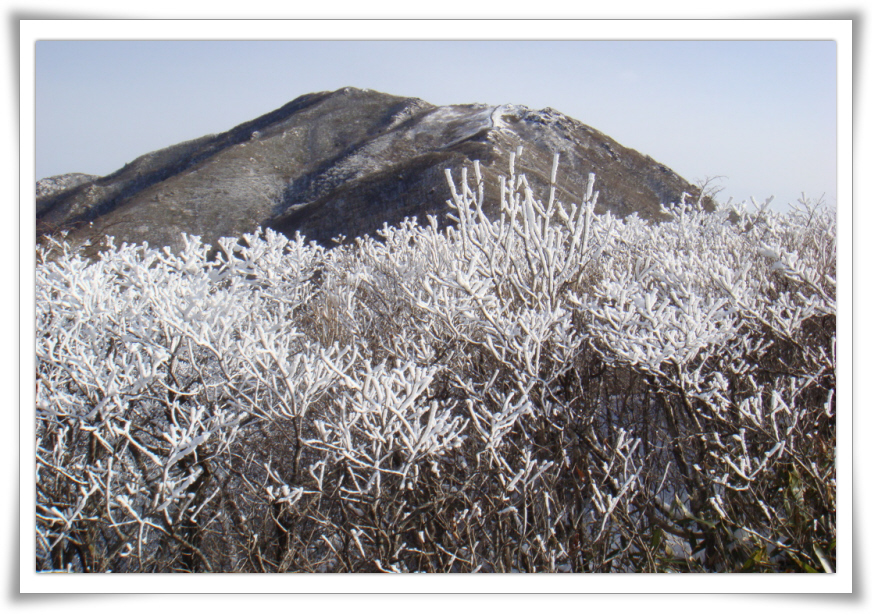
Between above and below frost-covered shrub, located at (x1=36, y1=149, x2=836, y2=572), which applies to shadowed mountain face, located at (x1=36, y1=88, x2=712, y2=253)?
above

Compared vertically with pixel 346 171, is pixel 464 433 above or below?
below

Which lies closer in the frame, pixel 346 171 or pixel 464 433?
pixel 464 433

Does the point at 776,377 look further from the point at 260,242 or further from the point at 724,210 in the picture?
the point at 260,242
